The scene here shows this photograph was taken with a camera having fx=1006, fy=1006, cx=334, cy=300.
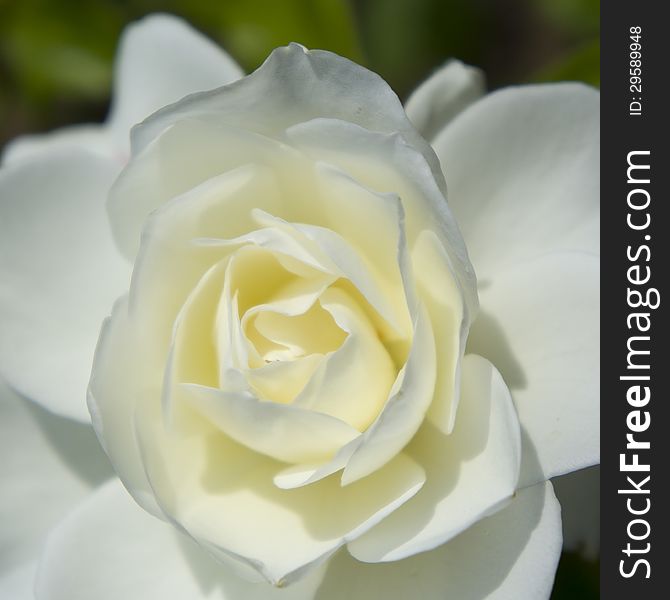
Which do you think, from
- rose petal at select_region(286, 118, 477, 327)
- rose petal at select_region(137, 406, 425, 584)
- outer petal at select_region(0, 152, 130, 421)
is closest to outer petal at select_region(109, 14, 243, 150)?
outer petal at select_region(0, 152, 130, 421)

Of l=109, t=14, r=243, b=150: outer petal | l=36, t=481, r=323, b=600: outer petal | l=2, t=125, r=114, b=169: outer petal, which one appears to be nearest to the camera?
l=36, t=481, r=323, b=600: outer petal

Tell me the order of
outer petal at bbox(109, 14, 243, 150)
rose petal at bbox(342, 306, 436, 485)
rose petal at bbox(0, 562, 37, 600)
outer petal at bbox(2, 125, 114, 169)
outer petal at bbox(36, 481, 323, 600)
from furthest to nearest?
outer petal at bbox(2, 125, 114, 169) < outer petal at bbox(109, 14, 243, 150) < rose petal at bbox(0, 562, 37, 600) < outer petal at bbox(36, 481, 323, 600) < rose petal at bbox(342, 306, 436, 485)

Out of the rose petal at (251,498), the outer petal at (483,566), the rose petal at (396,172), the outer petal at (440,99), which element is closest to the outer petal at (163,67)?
the outer petal at (440,99)

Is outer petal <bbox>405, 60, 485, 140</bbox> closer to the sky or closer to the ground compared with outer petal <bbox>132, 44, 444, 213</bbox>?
closer to the ground

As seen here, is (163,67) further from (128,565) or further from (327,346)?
(128,565)

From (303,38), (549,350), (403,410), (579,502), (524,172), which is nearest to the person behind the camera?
(403,410)

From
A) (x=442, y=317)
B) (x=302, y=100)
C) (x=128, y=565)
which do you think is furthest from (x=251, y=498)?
(x=302, y=100)

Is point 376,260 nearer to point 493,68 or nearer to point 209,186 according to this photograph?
point 209,186

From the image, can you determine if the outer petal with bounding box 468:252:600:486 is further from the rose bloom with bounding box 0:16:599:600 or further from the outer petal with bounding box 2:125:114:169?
the outer petal with bounding box 2:125:114:169
